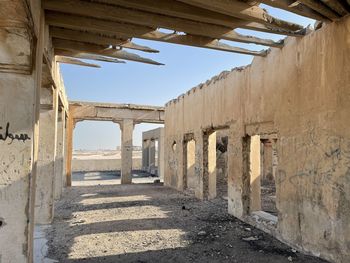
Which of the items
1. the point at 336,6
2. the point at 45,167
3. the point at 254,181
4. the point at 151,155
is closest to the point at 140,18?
the point at 336,6

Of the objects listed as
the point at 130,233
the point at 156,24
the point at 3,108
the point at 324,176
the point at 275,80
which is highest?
the point at 156,24

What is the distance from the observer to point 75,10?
406cm

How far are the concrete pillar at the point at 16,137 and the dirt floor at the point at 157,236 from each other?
1.74 m

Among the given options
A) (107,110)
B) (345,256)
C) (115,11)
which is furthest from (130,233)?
(107,110)

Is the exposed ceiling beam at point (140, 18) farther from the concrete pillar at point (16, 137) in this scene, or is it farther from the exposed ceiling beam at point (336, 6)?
the exposed ceiling beam at point (336, 6)

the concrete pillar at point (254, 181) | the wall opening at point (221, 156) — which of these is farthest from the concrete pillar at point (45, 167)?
the wall opening at point (221, 156)

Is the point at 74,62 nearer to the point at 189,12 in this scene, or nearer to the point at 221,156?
the point at 189,12

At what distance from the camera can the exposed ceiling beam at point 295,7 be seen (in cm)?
386

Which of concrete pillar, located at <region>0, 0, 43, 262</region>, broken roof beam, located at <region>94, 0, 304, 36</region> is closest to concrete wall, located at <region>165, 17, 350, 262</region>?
→ broken roof beam, located at <region>94, 0, 304, 36</region>

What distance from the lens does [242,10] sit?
3.99 metres

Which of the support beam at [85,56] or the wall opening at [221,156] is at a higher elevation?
the support beam at [85,56]

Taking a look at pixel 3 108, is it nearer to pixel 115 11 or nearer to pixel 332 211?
pixel 115 11

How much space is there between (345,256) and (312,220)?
76cm

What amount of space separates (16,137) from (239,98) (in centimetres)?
573
